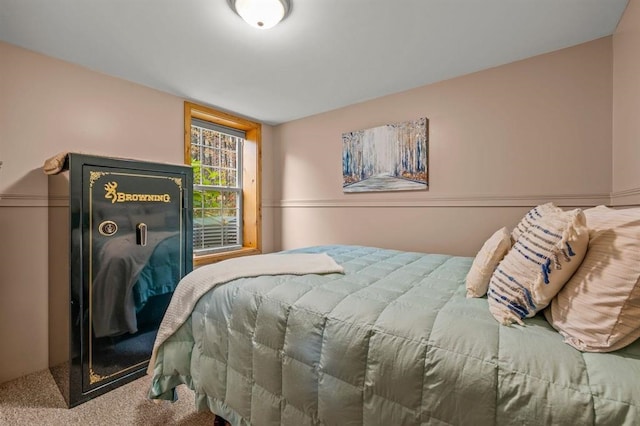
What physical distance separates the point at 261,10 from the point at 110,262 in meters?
1.80

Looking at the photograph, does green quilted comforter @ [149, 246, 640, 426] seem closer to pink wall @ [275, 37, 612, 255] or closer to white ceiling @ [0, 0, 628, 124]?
pink wall @ [275, 37, 612, 255]

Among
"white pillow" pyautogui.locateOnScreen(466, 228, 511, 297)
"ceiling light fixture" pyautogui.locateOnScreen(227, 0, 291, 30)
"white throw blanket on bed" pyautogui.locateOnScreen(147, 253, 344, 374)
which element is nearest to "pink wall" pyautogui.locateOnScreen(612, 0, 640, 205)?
"white pillow" pyautogui.locateOnScreen(466, 228, 511, 297)

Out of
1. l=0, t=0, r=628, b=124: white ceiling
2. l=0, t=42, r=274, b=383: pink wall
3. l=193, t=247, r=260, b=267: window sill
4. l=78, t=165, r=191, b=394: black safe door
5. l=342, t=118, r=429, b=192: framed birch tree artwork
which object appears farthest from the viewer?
l=193, t=247, r=260, b=267: window sill

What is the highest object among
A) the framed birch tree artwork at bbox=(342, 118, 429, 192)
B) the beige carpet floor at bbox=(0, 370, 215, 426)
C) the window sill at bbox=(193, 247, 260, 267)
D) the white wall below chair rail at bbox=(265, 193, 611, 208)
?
the framed birch tree artwork at bbox=(342, 118, 429, 192)

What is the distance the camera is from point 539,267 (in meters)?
0.92

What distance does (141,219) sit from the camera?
1.96 m

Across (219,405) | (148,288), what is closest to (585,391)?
(219,405)

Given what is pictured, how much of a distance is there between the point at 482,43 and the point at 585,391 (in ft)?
6.99

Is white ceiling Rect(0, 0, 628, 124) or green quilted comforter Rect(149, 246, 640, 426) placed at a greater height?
white ceiling Rect(0, 0, 628, 124)

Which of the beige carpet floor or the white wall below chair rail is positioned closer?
the beige carpet floor

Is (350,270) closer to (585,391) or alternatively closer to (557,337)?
(557,337)

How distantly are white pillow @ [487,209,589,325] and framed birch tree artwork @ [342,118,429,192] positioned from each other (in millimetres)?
1693

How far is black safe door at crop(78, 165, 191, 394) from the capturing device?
1744 millimetres

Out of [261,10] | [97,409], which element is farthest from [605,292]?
[97,409]
